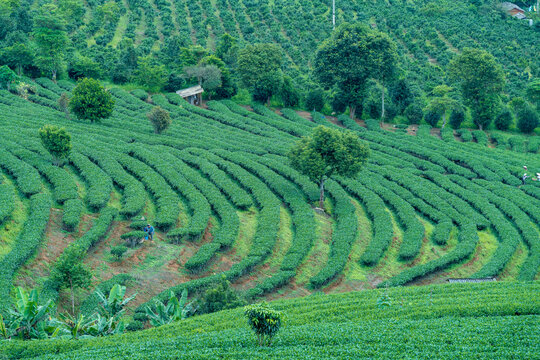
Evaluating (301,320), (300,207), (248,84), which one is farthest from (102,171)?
(248,84)

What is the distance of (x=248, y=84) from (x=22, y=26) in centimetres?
3804

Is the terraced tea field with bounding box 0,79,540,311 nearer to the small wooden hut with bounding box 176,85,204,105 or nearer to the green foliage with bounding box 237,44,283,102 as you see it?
the small wooden hut with bounding box 176,85,204,105

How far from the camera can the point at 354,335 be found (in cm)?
2528

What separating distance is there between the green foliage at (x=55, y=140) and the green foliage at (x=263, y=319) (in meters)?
28.6

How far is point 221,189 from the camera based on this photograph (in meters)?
49.1

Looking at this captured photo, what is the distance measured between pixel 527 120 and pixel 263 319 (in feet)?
213

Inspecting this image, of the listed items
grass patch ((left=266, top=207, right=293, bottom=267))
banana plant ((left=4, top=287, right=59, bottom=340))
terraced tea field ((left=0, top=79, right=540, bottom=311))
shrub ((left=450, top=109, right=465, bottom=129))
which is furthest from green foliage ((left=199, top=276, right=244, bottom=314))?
shrub ((left=450, top=109, right=465, bottom=129))

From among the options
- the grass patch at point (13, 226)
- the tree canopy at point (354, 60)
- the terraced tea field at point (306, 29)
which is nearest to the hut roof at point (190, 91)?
the terraced tea field at point (306, 29)

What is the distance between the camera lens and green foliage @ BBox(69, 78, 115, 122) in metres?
59.0

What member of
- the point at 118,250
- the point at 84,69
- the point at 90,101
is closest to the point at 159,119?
the point at 90,101

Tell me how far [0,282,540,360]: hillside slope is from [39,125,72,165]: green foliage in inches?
931

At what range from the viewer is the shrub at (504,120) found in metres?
77.1

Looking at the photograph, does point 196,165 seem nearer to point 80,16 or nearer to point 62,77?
point 62,77

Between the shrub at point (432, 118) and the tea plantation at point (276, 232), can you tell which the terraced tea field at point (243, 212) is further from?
the shrub at point (432, 118)
